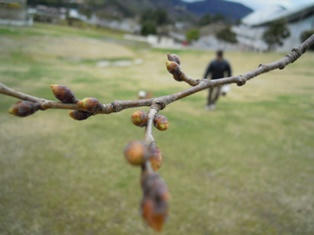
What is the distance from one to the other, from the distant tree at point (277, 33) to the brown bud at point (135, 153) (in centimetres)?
4349

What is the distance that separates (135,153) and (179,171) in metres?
5.81

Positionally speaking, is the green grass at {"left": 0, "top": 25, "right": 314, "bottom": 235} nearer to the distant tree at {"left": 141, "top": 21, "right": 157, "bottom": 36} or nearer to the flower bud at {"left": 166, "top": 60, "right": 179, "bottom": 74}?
the flower bud at {"left": 166, "top": 60, "right": 179, "bottom": 74}

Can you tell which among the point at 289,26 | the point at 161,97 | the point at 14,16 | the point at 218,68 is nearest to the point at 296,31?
the point at 289,26

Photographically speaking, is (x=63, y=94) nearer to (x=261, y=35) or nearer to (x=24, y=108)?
(x=24, y=108)

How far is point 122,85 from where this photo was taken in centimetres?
1469

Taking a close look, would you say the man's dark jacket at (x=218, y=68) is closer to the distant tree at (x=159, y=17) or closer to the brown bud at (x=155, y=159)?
the brown bud at (x=155, y=159)

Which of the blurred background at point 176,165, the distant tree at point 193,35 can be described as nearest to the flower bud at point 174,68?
the blurred background at point 176,165

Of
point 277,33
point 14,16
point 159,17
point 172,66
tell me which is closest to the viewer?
point 172,66

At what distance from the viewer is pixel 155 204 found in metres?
0.50

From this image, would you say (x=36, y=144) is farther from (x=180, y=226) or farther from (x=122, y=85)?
(x=122, y=85)

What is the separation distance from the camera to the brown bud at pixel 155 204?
493 mm

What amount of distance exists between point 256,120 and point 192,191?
537cm

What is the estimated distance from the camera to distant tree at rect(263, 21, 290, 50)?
3941 cm

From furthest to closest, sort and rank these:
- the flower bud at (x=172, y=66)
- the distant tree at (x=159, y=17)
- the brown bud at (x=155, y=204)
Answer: the distant tree at (x=159, y=17) < the flower bud at (x=172, y=66) < the brown bud at (x=155, y=204)
